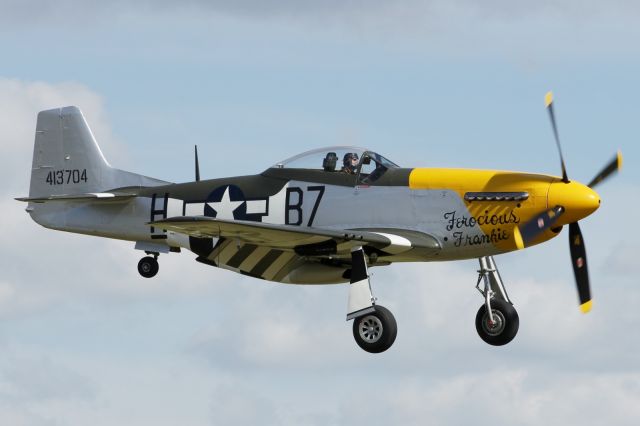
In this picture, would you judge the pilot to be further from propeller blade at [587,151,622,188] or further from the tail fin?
the tail fin

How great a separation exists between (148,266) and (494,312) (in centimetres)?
575

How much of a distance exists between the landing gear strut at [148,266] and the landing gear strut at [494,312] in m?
5.37

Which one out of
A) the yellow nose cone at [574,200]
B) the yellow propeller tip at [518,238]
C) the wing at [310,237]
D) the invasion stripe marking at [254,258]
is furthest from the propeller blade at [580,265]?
the invasion stripe marking at [254,258]

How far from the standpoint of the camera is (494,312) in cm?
1950

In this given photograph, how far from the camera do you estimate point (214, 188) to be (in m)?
20.6

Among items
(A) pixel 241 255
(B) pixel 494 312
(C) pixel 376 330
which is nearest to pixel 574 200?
(B) pixel 494 312

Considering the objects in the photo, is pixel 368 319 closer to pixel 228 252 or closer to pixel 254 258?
pixel 254 258

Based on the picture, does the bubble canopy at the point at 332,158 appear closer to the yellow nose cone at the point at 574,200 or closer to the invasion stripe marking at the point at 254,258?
the invasion stripe marking at the point at 254,258

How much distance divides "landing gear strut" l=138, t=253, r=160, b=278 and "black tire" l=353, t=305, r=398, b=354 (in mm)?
4812

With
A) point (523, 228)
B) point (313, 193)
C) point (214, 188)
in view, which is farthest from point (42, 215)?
point (523, 228)

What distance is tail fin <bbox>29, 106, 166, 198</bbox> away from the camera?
2303cm

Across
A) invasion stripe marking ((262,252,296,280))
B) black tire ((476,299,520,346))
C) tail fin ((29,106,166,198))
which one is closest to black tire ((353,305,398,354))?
black tire ((476,299,520,346))

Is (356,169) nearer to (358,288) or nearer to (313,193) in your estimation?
(313,193)

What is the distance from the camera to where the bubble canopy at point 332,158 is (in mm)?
19281
